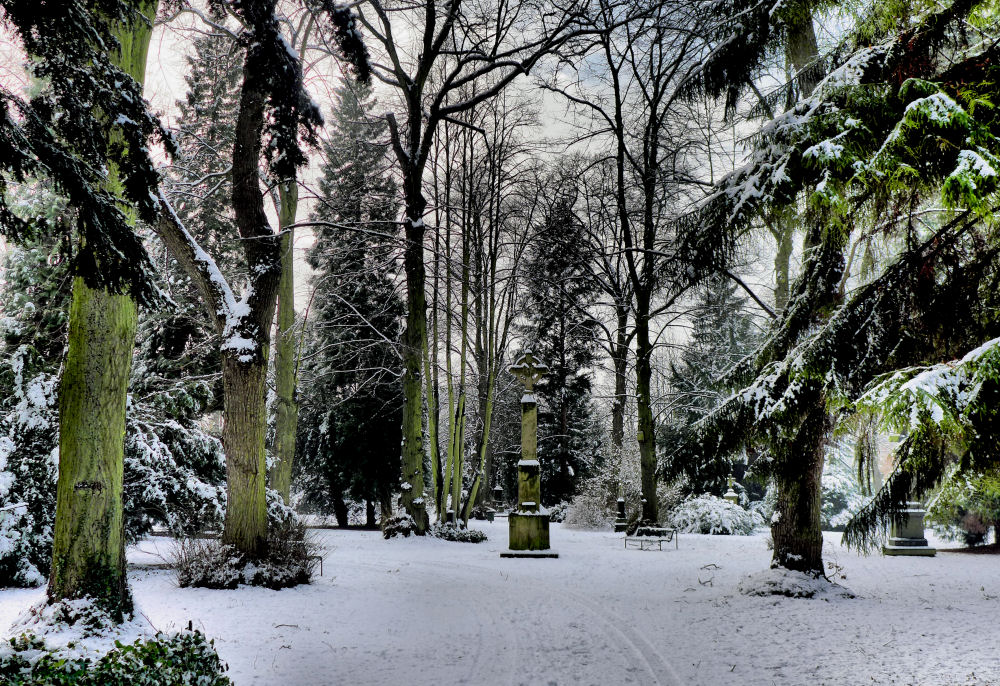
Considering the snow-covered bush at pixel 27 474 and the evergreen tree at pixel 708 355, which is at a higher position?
the evergreen tree at pixel 708 355

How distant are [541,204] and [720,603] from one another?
46.6ft

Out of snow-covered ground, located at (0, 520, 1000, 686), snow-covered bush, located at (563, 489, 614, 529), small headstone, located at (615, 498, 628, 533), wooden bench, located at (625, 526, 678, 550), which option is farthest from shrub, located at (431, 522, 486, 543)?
snow-covered bush, located at (563, 489, 614, 529)

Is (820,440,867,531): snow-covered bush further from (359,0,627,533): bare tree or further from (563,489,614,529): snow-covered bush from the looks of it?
(359,0,627,533): bare tree

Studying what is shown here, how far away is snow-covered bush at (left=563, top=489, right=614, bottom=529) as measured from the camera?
72.0ft

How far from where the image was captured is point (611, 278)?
1939 cm

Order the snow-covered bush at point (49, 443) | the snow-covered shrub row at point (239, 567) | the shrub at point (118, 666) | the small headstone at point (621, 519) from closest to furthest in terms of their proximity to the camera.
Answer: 1. the shrub at point (118, 666)
2. the snow-covered shrub row at point (239, 567)
3. the snow-covered bush at point (49, 443)
4. the small headstone at point (621, 519)

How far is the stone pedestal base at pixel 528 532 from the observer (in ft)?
40.0

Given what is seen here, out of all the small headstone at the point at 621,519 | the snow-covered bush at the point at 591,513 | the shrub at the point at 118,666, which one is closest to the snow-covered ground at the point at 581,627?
the shrub at the point at 118,666

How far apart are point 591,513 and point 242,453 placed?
665 inches

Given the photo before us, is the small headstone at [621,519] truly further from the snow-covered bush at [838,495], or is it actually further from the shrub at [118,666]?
the shrub at [118,666]

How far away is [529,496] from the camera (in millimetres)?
12445

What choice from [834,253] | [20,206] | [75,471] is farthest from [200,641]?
[20,206]

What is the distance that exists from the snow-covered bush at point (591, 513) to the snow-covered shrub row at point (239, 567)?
15736mm

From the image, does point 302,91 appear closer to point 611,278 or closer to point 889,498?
point 889,498
